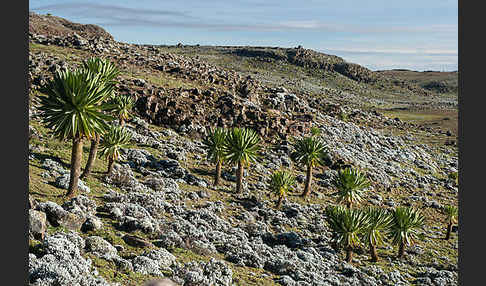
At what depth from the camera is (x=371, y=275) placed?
26016mm

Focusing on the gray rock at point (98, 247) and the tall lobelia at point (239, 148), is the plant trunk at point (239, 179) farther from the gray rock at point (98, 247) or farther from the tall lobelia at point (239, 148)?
the gray rock at point (98, 247)

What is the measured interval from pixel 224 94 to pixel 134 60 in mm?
20246

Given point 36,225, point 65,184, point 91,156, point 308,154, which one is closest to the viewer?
point 36,225

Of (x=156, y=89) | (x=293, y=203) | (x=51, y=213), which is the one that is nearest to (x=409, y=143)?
(x=293, y=203)

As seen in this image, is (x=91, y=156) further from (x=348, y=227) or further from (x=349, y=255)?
(x=349, y=255)

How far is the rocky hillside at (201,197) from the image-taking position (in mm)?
17141

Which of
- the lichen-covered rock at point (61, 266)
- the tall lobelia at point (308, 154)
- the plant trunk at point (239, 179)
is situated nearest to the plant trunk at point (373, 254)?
the tall lobelia at point (308, 154)

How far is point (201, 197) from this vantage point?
31.0 metres

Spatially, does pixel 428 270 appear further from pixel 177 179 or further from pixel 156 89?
pixel 156 89

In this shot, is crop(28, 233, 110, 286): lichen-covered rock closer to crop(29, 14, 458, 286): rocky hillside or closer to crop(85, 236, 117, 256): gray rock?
crop(29, 14, 458, 286): rocky hillside

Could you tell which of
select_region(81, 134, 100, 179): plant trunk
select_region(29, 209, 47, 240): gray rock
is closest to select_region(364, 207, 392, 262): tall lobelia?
select_region(81, 134, 100, 179): plant trunk

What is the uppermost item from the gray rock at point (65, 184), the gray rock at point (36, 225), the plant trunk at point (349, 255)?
the gray rock at point (65, 184)

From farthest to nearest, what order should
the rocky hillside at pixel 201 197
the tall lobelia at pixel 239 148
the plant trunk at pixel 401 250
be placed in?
the tall lobelia at pixel 239 148 → the plant trunk at pixel 401 250 → the rocky hillside at pixel 201 197

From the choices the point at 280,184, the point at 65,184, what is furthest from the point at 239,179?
the point at 65,184
